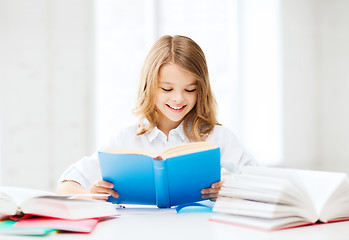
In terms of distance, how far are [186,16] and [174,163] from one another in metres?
2.82

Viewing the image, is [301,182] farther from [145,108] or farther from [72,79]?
[72,79]

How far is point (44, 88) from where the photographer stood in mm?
3033

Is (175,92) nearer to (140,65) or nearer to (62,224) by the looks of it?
(62,224)

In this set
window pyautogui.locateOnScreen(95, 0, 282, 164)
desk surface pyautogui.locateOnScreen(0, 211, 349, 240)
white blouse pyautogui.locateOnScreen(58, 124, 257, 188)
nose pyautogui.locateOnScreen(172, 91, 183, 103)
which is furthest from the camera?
window pyautogui.locateOnScreen(95, 0, 282, 164)

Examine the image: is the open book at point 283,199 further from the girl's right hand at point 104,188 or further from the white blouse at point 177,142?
the white blouse at point 177,142

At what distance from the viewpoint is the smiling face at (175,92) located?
1487 millimetres

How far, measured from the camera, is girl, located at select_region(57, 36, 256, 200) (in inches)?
58.6

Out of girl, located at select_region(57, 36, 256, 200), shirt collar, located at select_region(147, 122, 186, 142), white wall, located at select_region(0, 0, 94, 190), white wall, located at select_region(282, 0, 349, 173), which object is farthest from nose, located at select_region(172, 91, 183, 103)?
white wall, located at select_region(282, 0, 349, 173)

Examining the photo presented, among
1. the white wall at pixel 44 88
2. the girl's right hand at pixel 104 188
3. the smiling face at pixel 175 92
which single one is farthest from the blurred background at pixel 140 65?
A: the girl's right hand at pixel 104 188

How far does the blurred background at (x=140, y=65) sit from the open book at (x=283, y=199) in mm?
2408

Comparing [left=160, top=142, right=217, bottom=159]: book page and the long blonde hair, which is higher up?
the long blonde hair

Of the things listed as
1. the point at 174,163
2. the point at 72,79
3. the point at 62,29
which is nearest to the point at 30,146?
the point at 72,79

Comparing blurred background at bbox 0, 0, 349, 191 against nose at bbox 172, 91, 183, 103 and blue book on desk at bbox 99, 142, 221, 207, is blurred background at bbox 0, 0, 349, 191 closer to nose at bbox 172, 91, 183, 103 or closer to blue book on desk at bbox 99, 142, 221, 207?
nose at bbox 172, 91, 183, 103

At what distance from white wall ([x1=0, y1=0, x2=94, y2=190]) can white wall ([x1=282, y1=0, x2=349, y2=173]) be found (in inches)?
75.5
